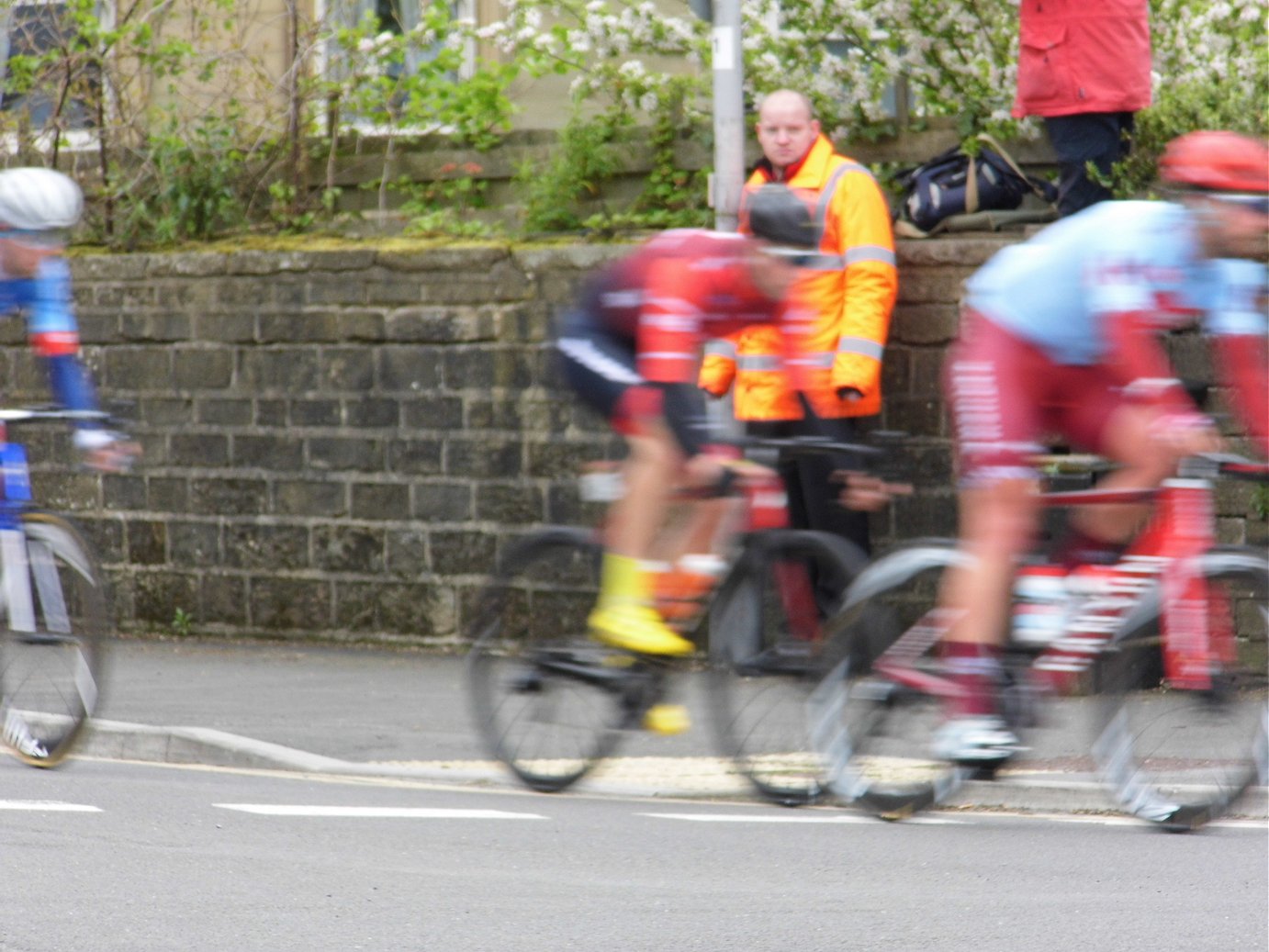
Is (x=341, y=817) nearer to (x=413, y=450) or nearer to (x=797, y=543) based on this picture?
(x=797, y=543)

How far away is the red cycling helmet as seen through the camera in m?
6.21

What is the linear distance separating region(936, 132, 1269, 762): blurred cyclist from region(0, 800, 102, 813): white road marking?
9.37 ft

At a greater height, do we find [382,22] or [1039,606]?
[382,22]

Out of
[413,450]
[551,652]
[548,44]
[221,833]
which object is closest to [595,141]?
[548,44]

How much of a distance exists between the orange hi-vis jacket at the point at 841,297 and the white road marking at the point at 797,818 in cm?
299

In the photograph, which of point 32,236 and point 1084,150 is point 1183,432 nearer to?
point 32,236

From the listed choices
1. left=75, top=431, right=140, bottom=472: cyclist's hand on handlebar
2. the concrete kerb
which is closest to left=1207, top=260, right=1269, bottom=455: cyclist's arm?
the concrete kerb

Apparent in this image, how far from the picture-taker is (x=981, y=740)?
6.65 m

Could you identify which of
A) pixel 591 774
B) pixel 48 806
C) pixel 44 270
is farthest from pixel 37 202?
pixel 591 774

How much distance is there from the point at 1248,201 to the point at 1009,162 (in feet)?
16.4

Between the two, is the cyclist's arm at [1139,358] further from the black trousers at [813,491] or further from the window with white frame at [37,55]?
the window with white frame at [37,55]

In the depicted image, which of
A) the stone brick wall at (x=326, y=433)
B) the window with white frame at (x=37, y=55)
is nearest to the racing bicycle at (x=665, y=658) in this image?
the stone brick wall at (x=326, y=433)

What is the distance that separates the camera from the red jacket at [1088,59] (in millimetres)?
10391

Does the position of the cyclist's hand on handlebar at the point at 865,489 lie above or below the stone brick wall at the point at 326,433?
above
